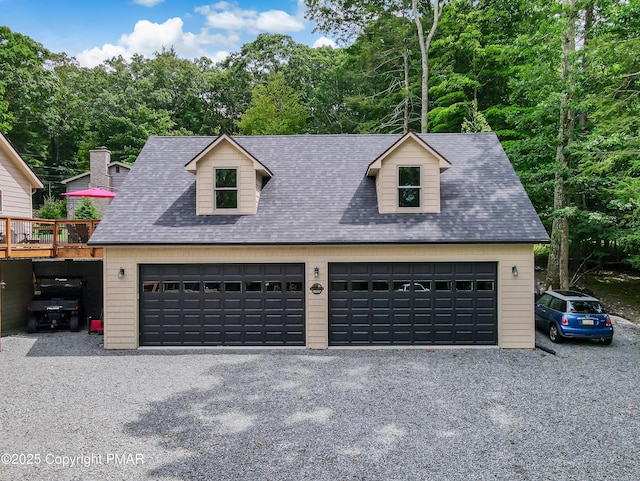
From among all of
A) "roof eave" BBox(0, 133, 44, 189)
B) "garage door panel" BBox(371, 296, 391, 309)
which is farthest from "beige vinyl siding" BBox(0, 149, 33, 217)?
"garage door panel" BBox(371, 296, 391, 309)

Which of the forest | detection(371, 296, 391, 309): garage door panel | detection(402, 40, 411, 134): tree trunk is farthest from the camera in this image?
detection(402, 40, 411, 134): tree trunk

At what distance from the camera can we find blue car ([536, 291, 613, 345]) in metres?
11.5

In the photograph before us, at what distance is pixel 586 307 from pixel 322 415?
8951 millimetres

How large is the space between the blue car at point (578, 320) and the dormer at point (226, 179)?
961 cm

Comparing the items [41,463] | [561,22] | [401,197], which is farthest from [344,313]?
[561,22]

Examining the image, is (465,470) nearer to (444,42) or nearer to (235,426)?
(235,426)

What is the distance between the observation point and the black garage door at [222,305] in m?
11.9

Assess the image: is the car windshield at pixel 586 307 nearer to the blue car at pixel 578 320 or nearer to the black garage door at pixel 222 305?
the blue car at pixel 578 320

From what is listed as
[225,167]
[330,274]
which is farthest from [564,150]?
[225,167]

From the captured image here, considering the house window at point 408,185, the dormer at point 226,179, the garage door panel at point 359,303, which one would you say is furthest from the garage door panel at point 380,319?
the dormer at point 226,179

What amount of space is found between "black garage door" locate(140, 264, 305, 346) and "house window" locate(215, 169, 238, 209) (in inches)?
80.4

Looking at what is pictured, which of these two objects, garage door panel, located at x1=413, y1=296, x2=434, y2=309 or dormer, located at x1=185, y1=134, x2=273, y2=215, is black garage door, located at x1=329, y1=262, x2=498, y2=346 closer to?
garage door panel, located at x1=413, y1=296, x2=434, y2=309

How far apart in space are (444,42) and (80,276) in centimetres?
2138

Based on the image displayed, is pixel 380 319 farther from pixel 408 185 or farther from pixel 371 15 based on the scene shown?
pixel 371 15
